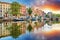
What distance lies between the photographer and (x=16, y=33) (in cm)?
260

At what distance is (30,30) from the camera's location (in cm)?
270

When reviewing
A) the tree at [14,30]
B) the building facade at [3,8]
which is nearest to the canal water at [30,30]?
the tree at [14,30]

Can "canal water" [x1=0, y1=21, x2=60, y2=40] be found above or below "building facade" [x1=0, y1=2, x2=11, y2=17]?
below

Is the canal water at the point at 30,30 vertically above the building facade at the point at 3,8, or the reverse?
the building facade at the point at 3,8

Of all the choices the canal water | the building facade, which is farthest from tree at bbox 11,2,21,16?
the canal water

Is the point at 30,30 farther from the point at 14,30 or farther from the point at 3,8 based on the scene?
the point at 3,8

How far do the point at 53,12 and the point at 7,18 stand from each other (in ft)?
2.88

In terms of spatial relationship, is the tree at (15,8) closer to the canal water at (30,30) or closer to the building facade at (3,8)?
the building facade at (3,8)

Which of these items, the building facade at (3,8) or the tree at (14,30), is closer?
the tree at (14,30)

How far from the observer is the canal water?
100 inches

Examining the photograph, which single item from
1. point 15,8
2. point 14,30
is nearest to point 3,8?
point 15,8

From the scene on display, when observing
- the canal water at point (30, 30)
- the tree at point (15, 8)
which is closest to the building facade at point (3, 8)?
the tree at point (15, 8)

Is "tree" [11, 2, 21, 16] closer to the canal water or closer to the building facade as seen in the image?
the building facade

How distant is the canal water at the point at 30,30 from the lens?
100 inches
